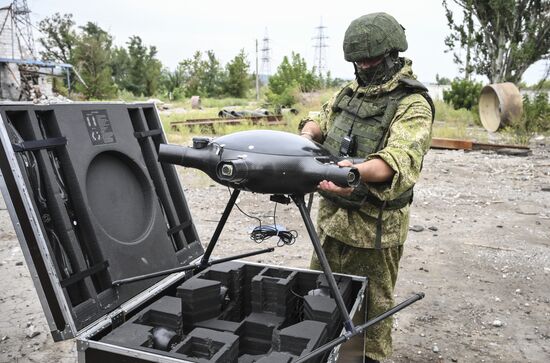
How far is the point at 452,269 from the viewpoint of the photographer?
4.39 meters

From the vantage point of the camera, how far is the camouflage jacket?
1.70 metres

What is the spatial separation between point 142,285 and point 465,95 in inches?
702

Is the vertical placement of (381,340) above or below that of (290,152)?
below

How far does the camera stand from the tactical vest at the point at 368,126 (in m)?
2.08

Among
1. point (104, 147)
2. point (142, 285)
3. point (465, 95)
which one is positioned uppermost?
point (104, 147)

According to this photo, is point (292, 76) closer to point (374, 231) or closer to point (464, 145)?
point (464, 145)

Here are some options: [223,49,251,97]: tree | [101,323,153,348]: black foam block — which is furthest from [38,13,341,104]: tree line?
[101,323,153,348]: black foam block

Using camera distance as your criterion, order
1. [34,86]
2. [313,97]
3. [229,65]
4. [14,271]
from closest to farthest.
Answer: [14,271] < [313,97] < [34,86] < [229,65]

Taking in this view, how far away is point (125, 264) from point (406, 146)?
4.05ft

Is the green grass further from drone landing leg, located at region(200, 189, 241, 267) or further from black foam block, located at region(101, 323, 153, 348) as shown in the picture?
black foam block, located at region(101, 323, 153, 348)

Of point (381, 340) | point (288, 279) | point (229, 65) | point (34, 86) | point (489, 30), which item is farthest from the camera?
point (229, 65)

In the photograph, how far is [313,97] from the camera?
650 inches

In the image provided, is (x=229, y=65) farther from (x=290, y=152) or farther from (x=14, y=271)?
(x=290, y=152)

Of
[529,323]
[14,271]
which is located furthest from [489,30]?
[14,271]
